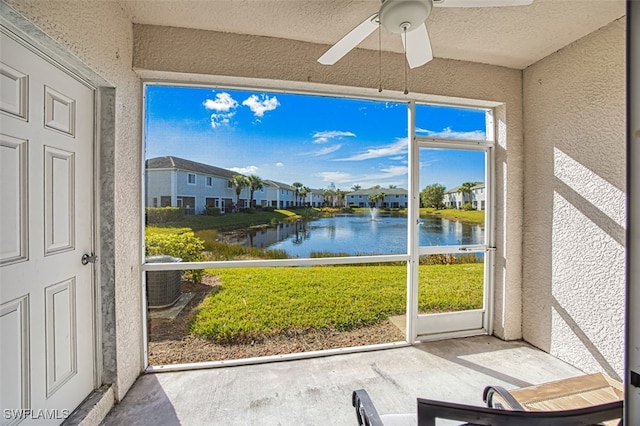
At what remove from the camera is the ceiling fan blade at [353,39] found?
4.93 ft

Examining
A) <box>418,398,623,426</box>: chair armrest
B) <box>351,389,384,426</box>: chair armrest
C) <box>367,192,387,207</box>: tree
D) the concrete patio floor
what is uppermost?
<box>367,192,387,207</box>: tree

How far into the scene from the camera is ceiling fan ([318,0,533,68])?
1.39 metres

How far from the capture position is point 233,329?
8.34 ft

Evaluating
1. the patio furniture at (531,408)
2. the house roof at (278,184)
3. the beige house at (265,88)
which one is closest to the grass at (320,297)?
the beige house at (265,88)

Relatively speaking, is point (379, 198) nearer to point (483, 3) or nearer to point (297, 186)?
point (297, 186)

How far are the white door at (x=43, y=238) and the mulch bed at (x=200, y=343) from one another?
60 centimetres

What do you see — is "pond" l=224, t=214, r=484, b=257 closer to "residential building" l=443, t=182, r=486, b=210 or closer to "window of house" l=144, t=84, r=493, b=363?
"window of house" l=144, t=84, r=493, b=363

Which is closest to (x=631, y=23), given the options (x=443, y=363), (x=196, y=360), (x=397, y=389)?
(x=397, y=389)

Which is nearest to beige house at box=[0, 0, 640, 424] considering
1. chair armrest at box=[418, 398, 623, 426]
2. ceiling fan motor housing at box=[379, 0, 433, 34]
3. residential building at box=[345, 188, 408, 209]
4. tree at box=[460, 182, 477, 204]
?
tree at box=[460, 182, 477, 204]

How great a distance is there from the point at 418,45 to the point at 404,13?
0.29m

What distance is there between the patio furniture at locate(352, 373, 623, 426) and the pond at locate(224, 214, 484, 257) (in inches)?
58.4

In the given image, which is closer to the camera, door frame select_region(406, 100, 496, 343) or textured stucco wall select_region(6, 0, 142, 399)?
textured stucco wall select_region(6, 0, 142, 399)

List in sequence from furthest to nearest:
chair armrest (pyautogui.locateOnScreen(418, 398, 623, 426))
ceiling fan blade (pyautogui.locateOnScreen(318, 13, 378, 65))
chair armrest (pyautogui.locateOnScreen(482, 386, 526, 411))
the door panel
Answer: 1. the door panel
2. ceiling fan blade (pyautogui.locateOnScreen(318, 13, 378, 65))
3. chair armrest (pyautogui.locateOnScreen(482, 386, 526, 411))
4. chair armrest (pyautogui.locateOnScreen(418, 398, 623, 426))

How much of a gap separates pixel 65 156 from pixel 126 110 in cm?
65
